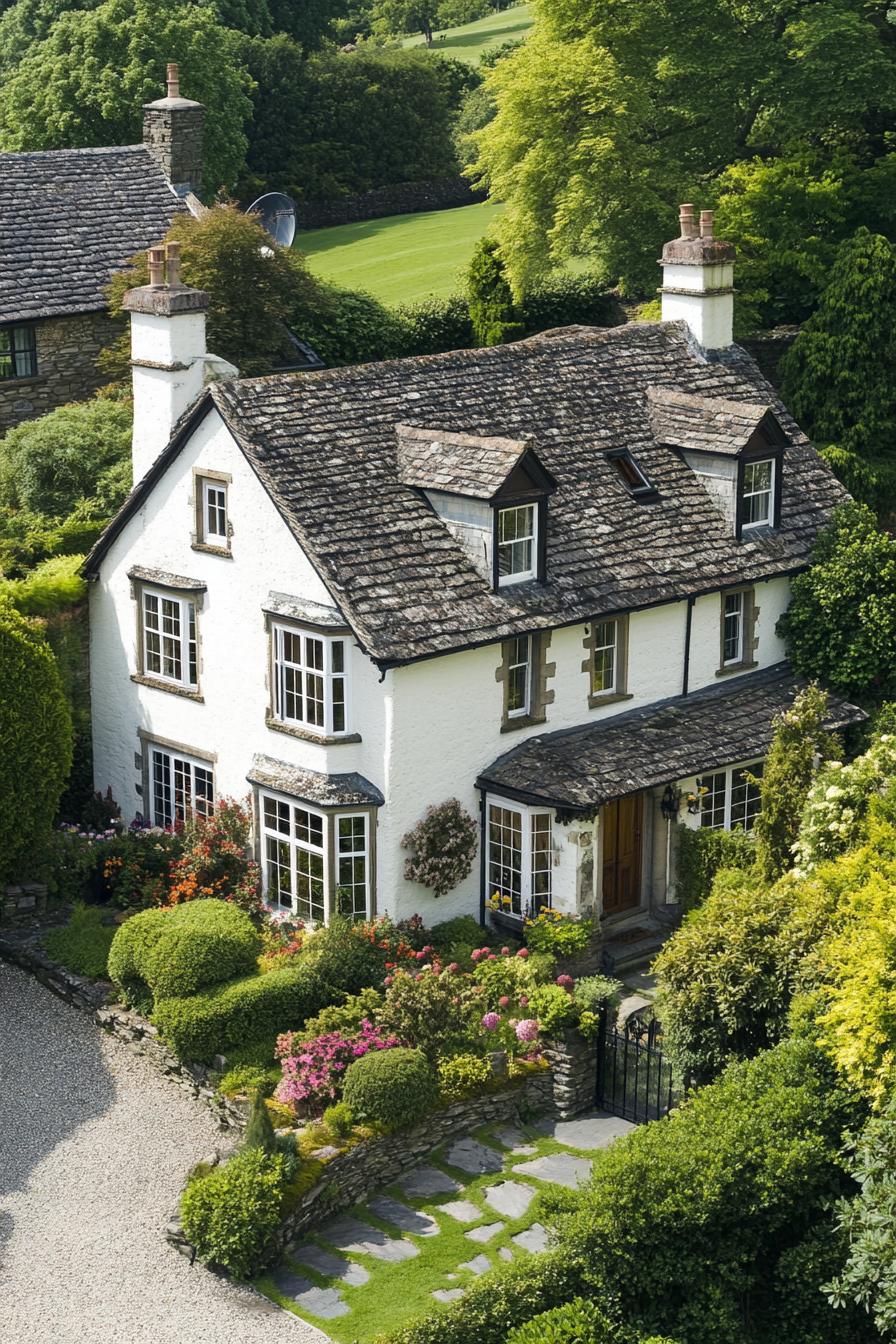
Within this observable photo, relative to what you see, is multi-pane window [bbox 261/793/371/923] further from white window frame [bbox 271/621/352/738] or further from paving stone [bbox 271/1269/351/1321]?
paving stone [bbox 271/1269/351/1321]

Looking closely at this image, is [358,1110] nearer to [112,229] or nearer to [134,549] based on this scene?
[134,549]

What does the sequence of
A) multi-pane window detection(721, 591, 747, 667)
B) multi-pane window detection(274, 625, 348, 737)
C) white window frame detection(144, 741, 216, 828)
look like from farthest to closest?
multi-pane window detection(721, 591, 747, 667) → white window frame detection(144, 741, 216, 828) → multi-pane window detection(274, 625, 348, 737)

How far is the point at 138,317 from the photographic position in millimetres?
33625

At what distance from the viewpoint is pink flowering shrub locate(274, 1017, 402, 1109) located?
1064 inches

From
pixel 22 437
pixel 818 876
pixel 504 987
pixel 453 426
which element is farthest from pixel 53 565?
pixel 818 876

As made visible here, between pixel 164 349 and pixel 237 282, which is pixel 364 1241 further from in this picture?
pixel 237 282

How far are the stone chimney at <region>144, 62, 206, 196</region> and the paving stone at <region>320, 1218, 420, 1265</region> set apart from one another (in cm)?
3116

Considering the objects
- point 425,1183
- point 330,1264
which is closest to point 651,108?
point 425,1183

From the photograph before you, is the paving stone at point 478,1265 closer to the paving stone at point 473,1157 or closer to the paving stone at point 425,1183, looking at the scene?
the paving stone at point 425,1183

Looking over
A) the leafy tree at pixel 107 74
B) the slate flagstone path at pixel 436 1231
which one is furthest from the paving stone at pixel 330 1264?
the leafy tree at pixel 107 74

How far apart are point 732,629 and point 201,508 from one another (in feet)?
33.0

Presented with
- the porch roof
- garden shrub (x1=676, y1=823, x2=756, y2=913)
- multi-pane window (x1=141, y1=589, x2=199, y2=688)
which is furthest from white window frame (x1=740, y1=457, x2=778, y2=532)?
multi-pane window (x1=141, y1=589, x2=199, y2=688)

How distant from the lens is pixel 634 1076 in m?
28.1

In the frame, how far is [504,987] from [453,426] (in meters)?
10.1
